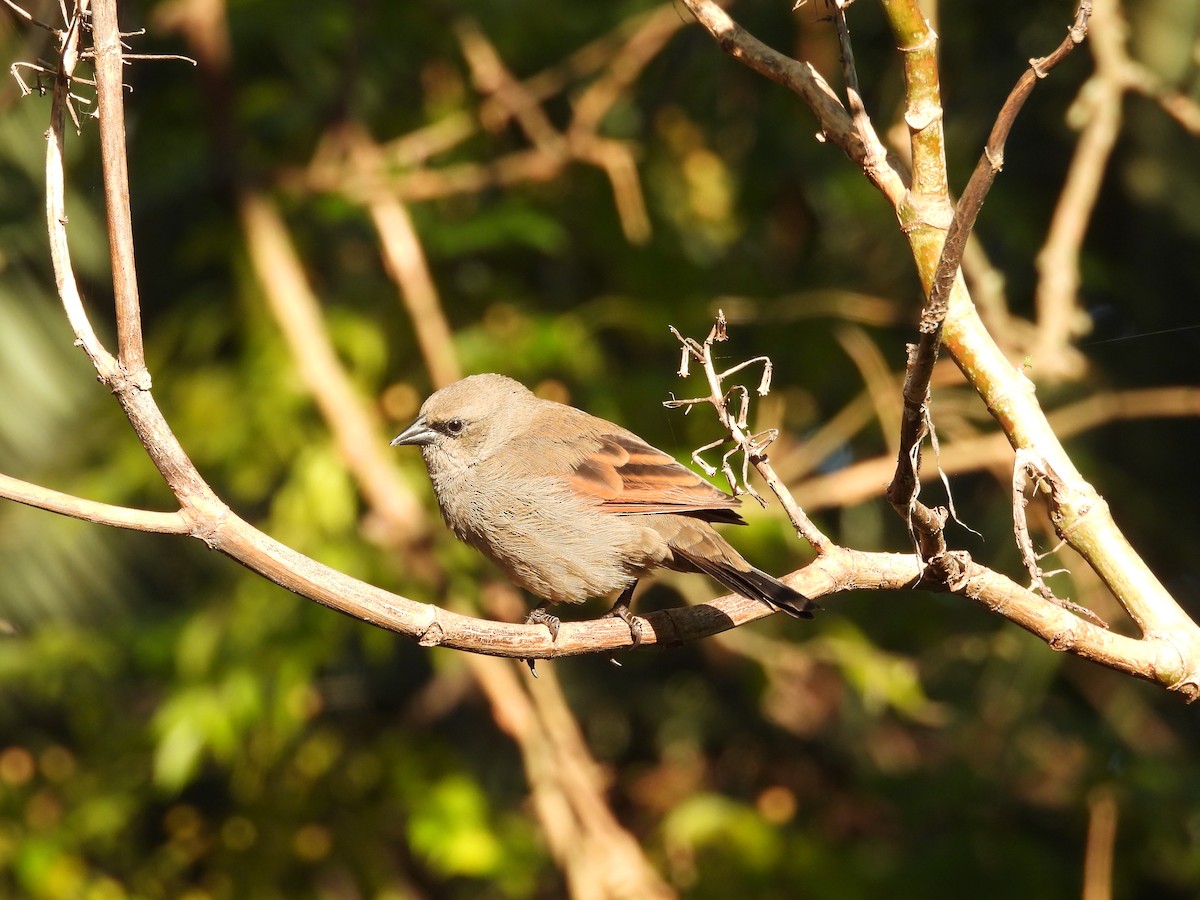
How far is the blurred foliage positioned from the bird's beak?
4.01 feet

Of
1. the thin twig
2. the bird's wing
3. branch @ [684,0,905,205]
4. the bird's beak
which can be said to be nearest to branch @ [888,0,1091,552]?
the thin twig

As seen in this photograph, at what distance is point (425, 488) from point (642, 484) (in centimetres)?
236

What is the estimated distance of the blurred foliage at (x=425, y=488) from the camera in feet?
19.0

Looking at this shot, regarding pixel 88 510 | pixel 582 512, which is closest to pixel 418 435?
pixel 582 512

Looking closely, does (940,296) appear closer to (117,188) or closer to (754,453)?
(754,453)

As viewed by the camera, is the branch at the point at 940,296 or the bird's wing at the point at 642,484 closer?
the branch at the point at 940,296

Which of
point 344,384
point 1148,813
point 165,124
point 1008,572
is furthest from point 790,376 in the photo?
point 165,124

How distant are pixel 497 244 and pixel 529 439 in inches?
88.6

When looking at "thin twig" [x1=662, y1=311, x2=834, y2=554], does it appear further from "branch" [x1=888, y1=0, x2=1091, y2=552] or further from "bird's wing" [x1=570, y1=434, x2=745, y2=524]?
"bird's wing" [x1=570, y1=434, x2=745, y2=524]

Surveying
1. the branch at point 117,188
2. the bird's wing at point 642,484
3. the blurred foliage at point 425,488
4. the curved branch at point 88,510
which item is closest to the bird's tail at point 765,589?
the bird's wing at point 642,484

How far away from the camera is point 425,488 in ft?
19.7

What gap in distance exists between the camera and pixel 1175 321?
243 inches

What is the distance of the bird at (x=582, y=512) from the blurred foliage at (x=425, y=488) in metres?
1.53

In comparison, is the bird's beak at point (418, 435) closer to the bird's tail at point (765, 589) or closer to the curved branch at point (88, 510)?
the bird's tail at point (765, 589)
